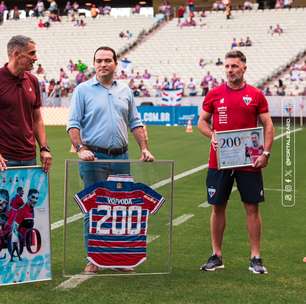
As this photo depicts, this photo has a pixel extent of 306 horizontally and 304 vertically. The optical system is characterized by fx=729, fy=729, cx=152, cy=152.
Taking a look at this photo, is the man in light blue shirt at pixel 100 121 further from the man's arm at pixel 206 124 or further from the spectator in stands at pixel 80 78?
the spectator in stands at pixel 80 78

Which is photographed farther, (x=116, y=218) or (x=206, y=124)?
(x=206, y=124)

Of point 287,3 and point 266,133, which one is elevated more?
point 287,3

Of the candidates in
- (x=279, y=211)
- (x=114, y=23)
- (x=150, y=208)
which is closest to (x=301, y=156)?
(x=279, y=211)

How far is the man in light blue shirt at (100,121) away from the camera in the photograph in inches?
230

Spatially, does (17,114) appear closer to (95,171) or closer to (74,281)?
(95,171)

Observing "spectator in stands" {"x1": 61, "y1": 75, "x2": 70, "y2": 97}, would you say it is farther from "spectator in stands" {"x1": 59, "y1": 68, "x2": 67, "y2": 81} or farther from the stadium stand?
the stadium stand

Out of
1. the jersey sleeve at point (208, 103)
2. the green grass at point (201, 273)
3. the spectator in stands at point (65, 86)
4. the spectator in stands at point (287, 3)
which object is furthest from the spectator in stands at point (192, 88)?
the jersey sleeve at point (208, 103)

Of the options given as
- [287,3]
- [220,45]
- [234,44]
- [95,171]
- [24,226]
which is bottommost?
[24,226]

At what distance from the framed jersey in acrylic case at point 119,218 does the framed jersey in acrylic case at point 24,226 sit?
0.25m

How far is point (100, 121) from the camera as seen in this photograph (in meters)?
5.93

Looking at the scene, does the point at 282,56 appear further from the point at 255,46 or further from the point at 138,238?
the point at 138,238

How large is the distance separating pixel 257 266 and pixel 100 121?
178cm

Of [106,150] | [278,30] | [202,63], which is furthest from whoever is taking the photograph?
[278,30]

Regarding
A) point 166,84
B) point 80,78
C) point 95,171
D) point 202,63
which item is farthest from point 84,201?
point 202,63
